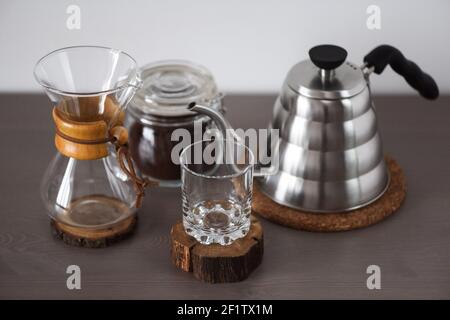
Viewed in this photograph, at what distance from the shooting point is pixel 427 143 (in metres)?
1.24

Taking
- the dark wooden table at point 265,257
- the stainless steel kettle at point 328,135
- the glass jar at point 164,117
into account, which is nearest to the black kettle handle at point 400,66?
the stainless steel kettle at point 328,135

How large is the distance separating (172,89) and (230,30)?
21 centimetres

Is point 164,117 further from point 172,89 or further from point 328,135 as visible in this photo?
point 328,135

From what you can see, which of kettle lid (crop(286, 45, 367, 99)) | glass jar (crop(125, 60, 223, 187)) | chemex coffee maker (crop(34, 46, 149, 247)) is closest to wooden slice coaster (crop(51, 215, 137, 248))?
chemex coffee maker (crop(34, 46, 149, 247))

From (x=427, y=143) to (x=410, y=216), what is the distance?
188 millimetres

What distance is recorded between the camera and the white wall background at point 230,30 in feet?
4.20

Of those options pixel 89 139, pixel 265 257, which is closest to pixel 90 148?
pixel 89 139

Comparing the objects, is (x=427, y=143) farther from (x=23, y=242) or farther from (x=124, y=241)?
(x=23, y=242)

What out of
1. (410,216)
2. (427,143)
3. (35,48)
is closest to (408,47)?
(427,143)

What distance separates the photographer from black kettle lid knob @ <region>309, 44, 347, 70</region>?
1.03 m

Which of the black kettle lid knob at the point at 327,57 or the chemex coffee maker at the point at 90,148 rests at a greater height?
the black kettle lid knob at the point at 327,57

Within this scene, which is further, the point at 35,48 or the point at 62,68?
the point at 35,48

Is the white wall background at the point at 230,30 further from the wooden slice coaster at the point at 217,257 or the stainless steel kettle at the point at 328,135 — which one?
the wooden slice coaster at the point at 217,257

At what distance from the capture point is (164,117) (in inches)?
43.9
